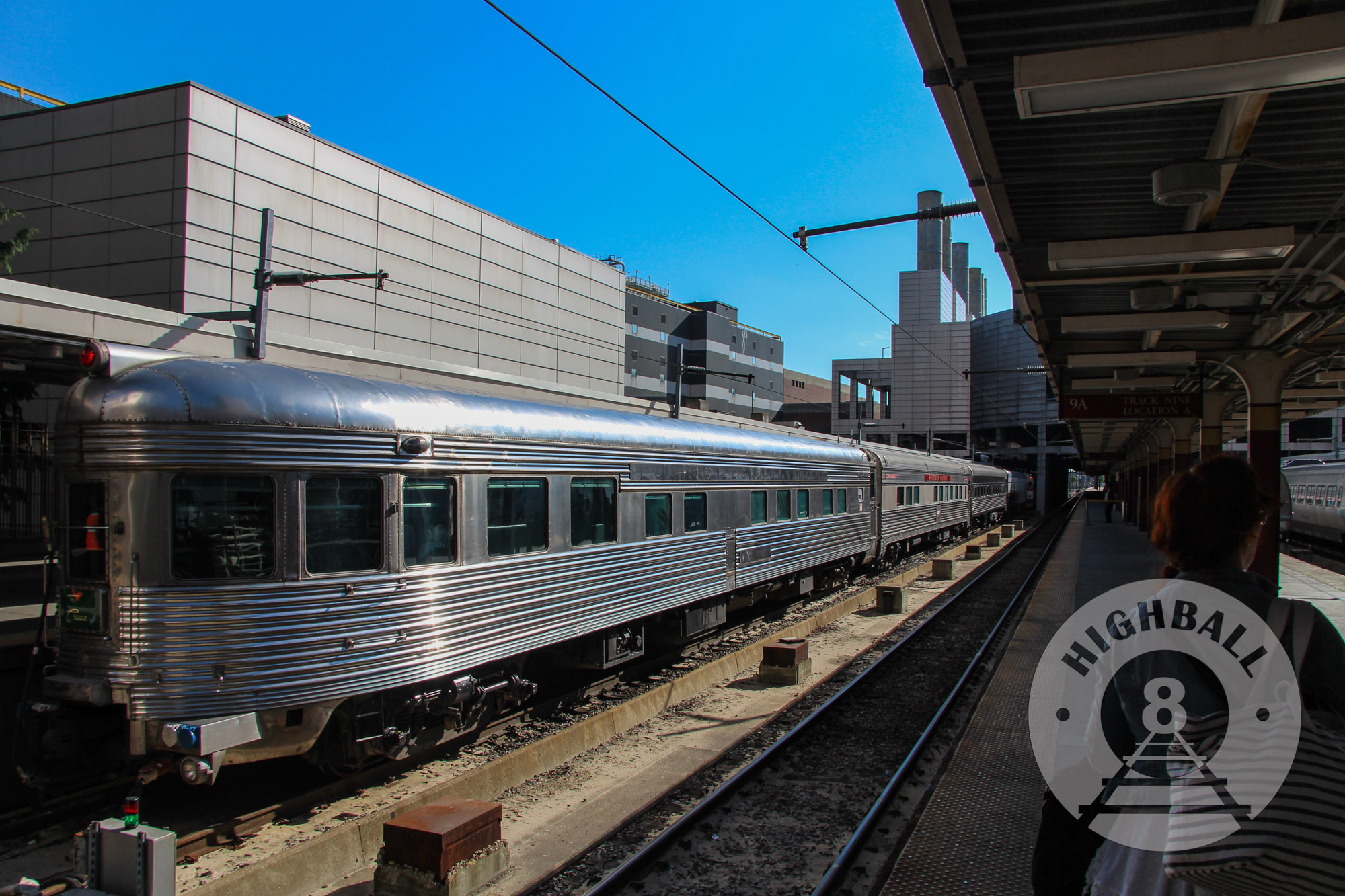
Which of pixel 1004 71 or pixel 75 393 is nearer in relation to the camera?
pixel 1004 71

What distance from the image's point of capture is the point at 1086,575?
1902cm

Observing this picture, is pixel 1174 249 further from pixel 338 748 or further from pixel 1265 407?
pixel 338 748

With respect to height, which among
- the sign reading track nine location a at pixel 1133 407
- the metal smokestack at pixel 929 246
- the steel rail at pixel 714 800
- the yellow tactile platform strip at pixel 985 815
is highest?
the metal smokestack at pixel 929 246

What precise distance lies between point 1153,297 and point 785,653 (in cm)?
622

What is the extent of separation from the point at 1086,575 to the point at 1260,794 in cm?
1931

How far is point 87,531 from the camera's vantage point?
17.8ft

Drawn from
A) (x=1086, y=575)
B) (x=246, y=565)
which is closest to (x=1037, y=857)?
(x=246, y=565)

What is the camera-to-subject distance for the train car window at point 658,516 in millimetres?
9648

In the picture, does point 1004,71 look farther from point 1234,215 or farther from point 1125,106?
point 1234,215

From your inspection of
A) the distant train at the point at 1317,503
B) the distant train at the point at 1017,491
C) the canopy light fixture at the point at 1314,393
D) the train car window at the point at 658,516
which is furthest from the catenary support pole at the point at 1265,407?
the distant train at the point at 1017,491

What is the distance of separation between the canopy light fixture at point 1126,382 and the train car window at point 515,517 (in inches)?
575

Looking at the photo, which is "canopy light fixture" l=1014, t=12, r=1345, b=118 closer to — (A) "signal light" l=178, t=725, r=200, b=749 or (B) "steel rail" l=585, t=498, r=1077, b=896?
(B) "steel rail" l=585, t=498, r=1077, b=896

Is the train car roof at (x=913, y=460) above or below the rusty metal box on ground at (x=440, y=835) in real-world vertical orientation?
above

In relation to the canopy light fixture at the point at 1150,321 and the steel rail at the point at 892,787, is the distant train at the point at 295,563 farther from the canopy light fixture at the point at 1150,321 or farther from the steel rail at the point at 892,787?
the canopy light fixture at the point at 1150,321
